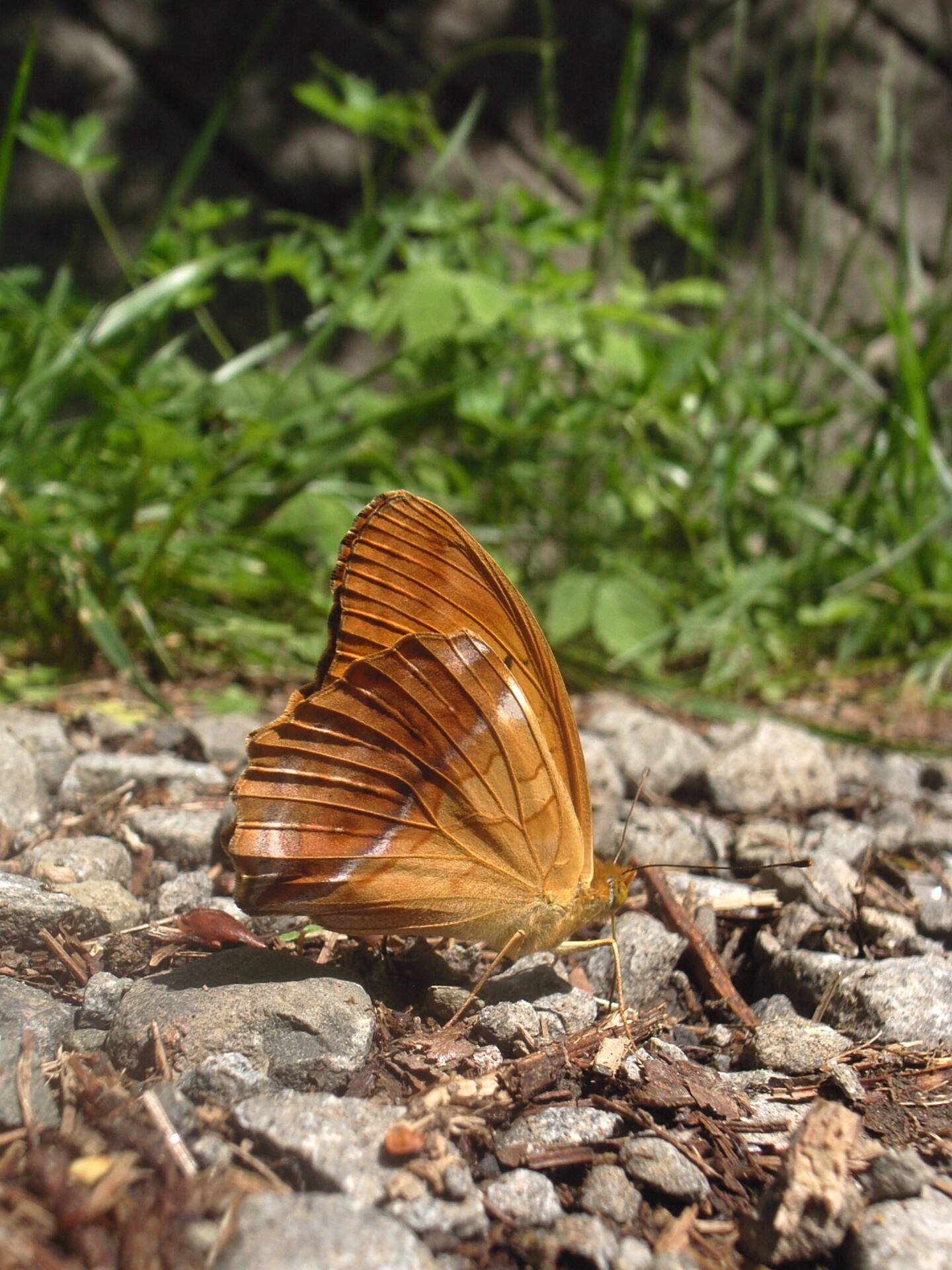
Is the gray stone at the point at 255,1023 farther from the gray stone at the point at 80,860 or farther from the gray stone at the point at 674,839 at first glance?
the gray stone at the point at 674,839

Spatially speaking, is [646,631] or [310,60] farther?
[310,60]

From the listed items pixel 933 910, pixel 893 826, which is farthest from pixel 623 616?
pixel 933 910

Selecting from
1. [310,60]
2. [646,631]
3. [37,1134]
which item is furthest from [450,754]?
[310,60]

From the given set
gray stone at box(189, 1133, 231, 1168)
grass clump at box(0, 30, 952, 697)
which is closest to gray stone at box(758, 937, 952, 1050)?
gray stone at box(189, 1133, 231, 1168)

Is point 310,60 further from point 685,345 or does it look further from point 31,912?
point 31,912

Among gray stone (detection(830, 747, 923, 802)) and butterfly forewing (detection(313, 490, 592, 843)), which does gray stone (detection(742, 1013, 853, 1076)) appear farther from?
gray stone (detection(830, 747, 923, 802))
